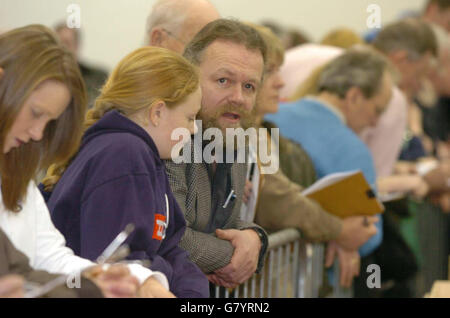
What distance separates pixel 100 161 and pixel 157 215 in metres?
0.21

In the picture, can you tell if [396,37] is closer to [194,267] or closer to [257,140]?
[257,140]

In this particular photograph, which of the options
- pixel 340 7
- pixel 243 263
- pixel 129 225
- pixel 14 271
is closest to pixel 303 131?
pixel 243 263

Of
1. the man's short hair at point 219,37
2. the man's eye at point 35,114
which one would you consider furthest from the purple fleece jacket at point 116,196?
the man's short hair at point 219,37

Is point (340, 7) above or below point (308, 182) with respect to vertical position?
above

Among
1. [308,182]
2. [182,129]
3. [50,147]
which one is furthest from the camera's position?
[308,182]

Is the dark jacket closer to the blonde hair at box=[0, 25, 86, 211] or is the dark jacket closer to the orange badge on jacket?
the blonde hair at box=[0, 25, 86, 211]

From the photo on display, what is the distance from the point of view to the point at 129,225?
1999 mm

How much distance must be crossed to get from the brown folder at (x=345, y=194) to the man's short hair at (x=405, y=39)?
1.94 metres

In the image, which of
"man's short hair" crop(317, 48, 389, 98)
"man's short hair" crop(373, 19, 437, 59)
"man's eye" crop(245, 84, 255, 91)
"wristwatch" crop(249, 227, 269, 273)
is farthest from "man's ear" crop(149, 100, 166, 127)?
"man's short hair" crop(373, 19, 437, 59)

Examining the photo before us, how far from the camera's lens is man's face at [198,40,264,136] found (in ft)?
8.08

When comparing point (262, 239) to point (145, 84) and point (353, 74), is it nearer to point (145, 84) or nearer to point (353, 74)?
Result: point (145, 84)

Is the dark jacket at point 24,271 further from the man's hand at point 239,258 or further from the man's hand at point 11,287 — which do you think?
the man's hand at point 239,258

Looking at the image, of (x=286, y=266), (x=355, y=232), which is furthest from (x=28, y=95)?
(x=355, y=232)

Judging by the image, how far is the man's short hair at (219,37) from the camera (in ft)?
8.19
